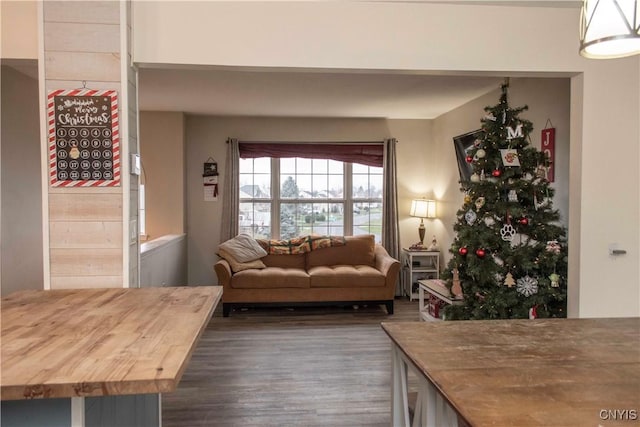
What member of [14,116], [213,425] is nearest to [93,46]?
[14,116]

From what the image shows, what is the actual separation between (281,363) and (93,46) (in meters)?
2.53

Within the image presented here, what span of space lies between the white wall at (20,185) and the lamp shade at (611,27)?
3.76m

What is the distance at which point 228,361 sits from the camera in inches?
130

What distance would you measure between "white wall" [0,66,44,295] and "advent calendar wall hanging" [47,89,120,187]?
1.46 metres

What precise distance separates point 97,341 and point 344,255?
4.21 meters

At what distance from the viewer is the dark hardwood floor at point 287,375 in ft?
8.14

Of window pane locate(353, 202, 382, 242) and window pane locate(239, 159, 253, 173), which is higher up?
window pane locate(239, 159, 253, 173)

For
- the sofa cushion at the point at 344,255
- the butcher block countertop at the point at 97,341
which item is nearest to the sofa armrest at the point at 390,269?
the sofa cushion at the point at 344,255

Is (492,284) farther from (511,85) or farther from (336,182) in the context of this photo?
(336,182)

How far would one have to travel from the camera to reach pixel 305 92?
422 centimetres

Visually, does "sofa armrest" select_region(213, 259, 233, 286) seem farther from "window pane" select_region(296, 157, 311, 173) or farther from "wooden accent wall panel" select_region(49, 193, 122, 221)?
"wooden accent wall panel" select_region(49, 193, 122, 221)

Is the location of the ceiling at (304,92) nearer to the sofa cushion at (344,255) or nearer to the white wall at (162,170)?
the white wall at (162,170)

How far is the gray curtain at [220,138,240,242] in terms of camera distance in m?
5.45

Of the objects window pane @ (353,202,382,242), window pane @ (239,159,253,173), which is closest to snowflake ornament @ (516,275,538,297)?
window pane @ (353,202,382,242)
